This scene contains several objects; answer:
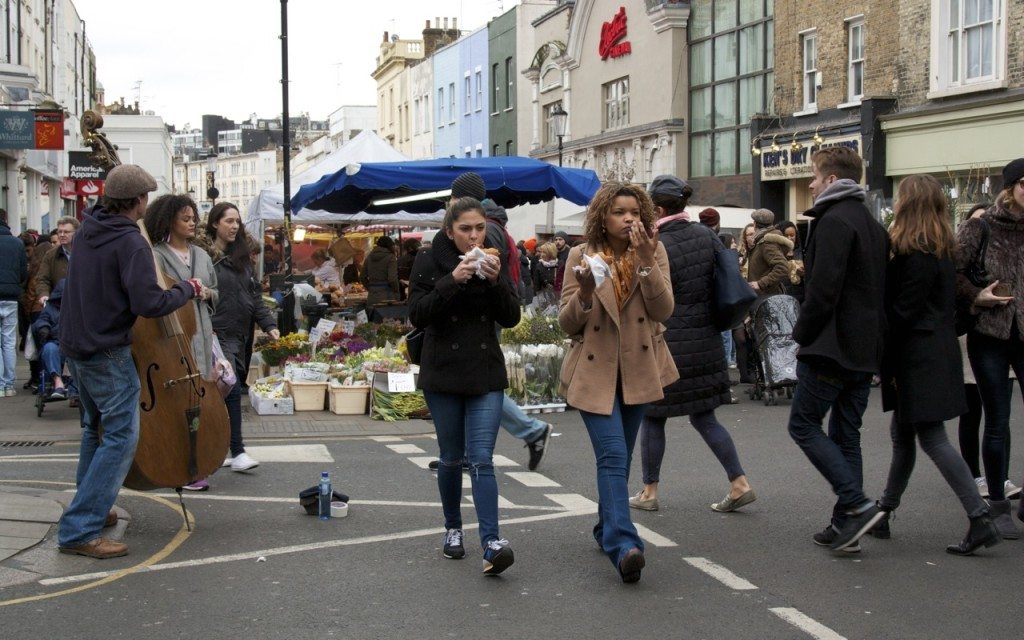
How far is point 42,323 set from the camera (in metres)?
12.5

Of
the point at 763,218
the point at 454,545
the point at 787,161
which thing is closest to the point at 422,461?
the point at 454,545

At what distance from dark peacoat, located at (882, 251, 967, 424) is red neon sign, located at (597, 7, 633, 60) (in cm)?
3042

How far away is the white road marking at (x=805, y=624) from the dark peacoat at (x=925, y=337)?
1.56m

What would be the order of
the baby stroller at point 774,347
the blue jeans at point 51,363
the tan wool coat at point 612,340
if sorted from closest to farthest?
the tan wool coat at point 612,340 → the blue jeans at point 51,363 → the baby stroller at point 774,347

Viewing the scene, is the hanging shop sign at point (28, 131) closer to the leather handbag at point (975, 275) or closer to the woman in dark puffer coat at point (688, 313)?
the woman in dark puffer coat at point (688, 313)

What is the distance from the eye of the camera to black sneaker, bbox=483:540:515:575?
5648mm

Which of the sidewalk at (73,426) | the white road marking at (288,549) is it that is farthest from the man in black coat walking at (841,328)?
the sidewalk at (73,426)

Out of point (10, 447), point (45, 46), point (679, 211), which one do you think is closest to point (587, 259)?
point (679, 211)

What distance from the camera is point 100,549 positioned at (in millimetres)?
6137

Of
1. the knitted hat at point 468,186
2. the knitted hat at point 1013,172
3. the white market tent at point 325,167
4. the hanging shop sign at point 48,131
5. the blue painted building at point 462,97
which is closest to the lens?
the knitted hat at point 1013,172

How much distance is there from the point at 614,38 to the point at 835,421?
103ft

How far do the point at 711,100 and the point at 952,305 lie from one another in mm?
26566

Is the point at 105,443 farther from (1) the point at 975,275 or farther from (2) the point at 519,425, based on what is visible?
(1) the point at 975,275

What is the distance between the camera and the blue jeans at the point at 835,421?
612 cm
